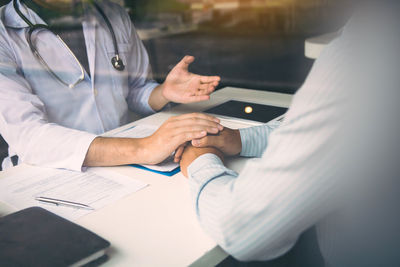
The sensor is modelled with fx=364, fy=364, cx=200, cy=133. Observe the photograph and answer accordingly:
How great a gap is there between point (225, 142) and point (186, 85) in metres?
0.46

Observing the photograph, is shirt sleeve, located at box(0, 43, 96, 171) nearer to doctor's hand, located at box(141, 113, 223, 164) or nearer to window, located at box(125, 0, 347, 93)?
doctor's hand, located at box(141, 113, 223, 164)

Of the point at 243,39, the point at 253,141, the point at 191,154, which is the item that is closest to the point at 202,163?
the point at 191,154

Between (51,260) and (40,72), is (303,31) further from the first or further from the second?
(51,260)

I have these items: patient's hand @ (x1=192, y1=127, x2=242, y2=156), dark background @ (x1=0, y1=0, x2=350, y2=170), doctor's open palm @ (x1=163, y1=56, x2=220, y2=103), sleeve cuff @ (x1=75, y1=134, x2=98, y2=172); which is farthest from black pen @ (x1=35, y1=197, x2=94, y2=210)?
dark background @ (x1=0, y1=0, x2=350, y2=170)

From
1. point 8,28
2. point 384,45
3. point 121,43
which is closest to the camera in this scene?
point 384,45

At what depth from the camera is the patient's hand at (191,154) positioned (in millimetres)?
816

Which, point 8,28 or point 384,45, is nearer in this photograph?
point 384,45

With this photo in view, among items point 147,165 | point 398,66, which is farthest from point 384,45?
point 147,165

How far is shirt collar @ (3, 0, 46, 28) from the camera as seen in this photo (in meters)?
1.22

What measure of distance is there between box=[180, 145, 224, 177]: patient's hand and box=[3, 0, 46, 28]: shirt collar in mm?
785

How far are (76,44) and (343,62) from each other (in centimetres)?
116

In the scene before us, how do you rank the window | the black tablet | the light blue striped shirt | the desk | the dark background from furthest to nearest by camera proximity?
the window
the dark background
the black tablet
the desk
the light blue striped shirt

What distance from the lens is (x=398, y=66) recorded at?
465 mm

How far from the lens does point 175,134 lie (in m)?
0.86
